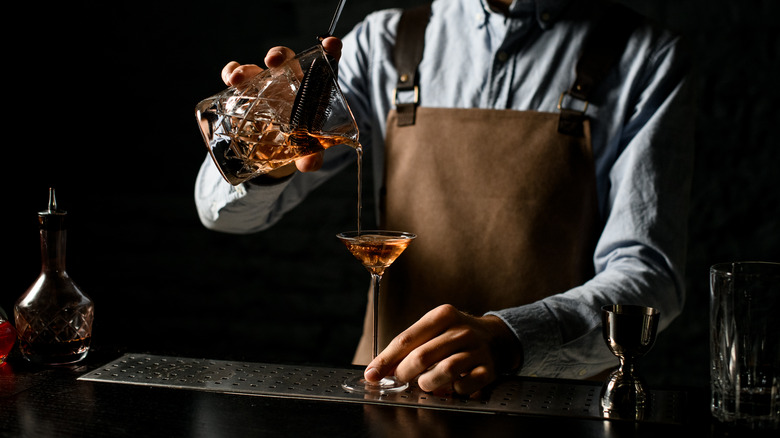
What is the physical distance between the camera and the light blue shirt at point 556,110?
1439 millimetres

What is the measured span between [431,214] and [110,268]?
1684 millimetres

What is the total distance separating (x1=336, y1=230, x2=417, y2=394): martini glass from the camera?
1.17 metres

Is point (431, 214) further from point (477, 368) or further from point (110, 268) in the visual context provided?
point (110, 268)

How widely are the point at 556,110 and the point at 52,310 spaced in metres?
1.07

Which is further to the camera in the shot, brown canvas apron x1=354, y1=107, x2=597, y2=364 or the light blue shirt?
brown canvas apron x1=354, y1=107, x2=597, y2=364

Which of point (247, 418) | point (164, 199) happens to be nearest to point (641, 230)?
point (247, 418)

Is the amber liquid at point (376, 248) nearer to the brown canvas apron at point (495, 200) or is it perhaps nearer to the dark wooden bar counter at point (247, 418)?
the dark wooden bar counter at point (247, 418)

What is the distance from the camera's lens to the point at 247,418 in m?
1.03

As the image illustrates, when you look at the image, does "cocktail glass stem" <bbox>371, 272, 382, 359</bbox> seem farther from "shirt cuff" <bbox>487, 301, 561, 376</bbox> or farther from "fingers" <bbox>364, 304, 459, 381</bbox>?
"shirt cuff" <bbox>487, 301, 561, 376</bbox>

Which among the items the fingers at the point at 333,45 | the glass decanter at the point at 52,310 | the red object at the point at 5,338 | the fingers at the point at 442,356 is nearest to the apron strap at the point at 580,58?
the fingers at the point at 333,45

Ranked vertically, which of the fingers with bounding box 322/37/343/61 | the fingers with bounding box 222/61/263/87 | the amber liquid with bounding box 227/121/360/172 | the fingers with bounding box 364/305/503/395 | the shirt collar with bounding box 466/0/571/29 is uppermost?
the shirt collar with bounding box 466/0/571/29

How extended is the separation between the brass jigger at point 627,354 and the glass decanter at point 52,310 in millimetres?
811

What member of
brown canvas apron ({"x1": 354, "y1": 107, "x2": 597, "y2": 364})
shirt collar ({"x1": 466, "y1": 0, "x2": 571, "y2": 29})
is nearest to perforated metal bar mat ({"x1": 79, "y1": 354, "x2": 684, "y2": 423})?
brown canvas apron ({"x1": 354, "y1": 107, "x2": 597, "y2": 364})

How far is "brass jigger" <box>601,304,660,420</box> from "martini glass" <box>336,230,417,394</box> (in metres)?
0.30
